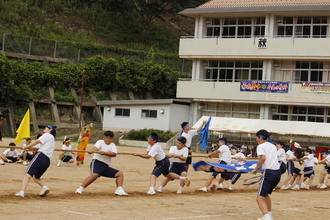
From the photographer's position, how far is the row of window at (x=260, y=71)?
1842 inches

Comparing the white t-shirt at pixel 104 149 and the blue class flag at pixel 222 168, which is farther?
the blue class flag at pixel 222 168

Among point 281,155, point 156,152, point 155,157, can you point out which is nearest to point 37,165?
point 156,152

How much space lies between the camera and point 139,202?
13742 mm

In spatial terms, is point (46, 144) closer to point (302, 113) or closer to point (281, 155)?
point (281, 155)

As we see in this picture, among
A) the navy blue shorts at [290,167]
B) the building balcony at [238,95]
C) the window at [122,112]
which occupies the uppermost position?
Result: the building balcony at [238,95]

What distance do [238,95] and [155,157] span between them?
33279 millimetres

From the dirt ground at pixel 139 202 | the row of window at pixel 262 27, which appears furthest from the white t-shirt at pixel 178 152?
the row of window at pixel 262 27

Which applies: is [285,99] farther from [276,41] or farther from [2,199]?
[2,199]

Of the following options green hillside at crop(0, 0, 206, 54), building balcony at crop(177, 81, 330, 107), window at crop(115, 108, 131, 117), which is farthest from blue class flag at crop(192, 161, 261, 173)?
green hillside at crop(0, 0, 206, 54)

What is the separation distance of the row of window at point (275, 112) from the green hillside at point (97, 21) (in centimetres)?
1923

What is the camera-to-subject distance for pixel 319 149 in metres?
43.2

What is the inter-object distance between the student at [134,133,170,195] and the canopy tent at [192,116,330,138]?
2695 centimetres

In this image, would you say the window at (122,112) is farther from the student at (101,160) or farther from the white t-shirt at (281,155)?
the student at (101,160)

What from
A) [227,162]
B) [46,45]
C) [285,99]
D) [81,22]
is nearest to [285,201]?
[227,162]
